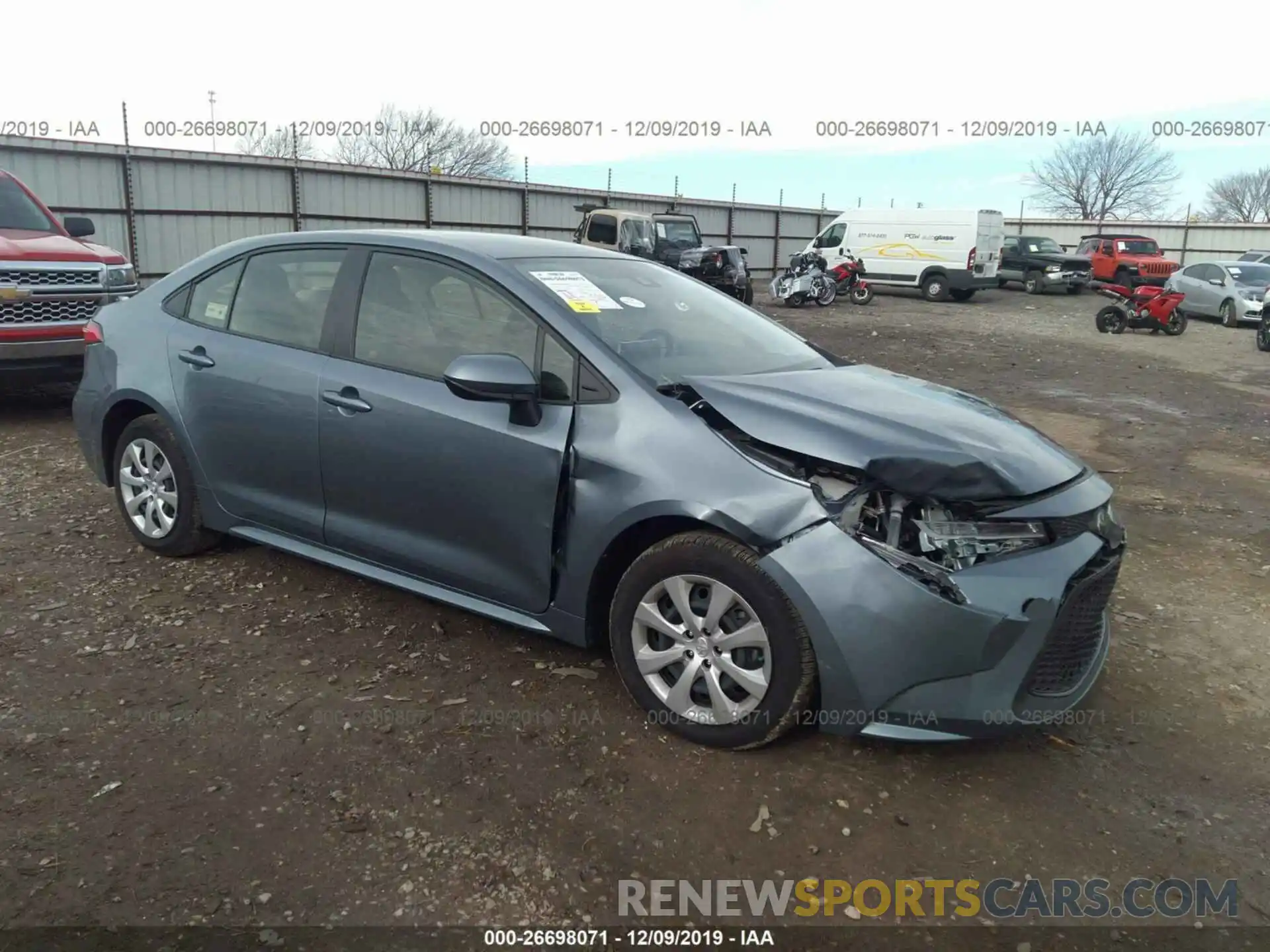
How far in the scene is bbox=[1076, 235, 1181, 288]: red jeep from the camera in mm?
27234

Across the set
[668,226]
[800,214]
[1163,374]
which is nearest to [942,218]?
[668,226]

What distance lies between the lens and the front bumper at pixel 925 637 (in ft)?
8.93

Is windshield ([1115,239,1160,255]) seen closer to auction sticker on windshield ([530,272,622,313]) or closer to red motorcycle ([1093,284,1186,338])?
red motorcycle ([1093,284,1186,338])

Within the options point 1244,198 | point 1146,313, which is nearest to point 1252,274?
point 1146,313

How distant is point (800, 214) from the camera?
34.9m

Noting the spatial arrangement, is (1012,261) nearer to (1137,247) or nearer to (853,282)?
(1137,247)

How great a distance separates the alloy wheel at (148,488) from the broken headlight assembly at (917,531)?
312cm

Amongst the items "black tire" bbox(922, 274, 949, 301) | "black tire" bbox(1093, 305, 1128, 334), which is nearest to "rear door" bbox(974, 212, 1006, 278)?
"black tire" bbox(922, 274, 949, 301)

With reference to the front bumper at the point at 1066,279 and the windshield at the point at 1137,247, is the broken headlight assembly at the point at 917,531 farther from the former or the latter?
the windshield at the point at 1137,247

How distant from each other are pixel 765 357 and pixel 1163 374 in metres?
11.3

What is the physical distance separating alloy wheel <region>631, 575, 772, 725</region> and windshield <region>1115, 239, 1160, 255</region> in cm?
2990

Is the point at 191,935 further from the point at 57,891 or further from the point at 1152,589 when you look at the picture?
the point at 1152,589

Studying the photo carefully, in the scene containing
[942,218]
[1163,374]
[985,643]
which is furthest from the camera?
[942,218]

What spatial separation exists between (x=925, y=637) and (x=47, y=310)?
23.9 feet
